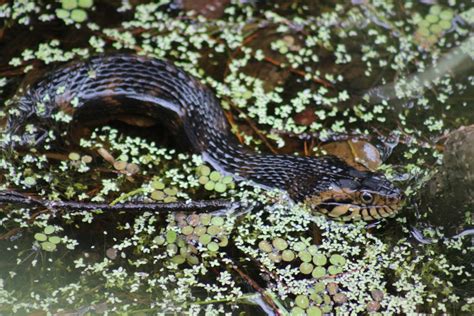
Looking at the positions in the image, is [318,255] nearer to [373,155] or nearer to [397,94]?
[373,155]

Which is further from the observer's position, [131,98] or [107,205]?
[131,98]

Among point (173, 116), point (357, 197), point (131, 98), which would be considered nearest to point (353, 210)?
point (357, 197)

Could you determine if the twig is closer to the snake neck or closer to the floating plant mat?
the floating plant mat

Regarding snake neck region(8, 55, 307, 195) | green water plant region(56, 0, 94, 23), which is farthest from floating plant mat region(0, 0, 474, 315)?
snake neck region(8, 55, 307, 195)

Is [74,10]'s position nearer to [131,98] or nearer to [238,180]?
[131,98]

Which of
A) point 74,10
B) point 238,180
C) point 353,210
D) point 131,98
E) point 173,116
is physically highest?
point 74,10

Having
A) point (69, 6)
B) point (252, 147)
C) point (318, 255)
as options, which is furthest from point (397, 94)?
point (69, 6)

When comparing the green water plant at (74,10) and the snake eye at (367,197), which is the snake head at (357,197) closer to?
the snake eye at (367,197)
